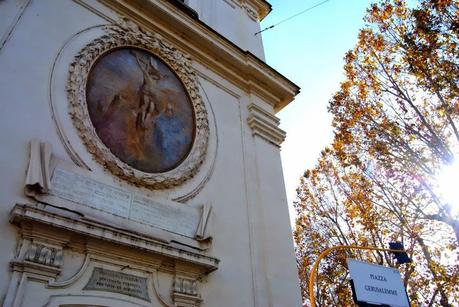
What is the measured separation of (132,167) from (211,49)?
3.76m

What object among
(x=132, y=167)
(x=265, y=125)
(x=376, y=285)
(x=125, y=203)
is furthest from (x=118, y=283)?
(x=265, y=125)

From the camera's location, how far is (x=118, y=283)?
4840 mm

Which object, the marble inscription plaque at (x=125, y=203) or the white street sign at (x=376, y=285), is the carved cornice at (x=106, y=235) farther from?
the white street sign at (x=376, y=285)

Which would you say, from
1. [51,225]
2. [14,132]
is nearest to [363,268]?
[51,225]

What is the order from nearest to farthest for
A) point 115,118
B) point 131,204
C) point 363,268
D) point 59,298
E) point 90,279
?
point 59,298, point 90,279, point 131,204, point 115,118, point 363,268

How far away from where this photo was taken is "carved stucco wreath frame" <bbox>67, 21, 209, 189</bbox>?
5492mm

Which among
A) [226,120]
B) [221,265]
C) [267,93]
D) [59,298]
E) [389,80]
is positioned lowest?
[59,298]

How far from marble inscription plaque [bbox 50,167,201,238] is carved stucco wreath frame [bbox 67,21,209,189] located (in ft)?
0.94

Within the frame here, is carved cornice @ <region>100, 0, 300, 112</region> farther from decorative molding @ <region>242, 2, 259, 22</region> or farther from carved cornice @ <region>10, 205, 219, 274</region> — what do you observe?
carved cornice @ <region>10, 205, 219, 274</region>

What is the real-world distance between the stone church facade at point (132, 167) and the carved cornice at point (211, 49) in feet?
0.11

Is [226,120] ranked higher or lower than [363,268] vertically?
higher

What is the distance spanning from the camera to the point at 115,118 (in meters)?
5.98

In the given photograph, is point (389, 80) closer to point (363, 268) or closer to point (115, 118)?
point (363, 268)

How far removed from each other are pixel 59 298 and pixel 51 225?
77cm
